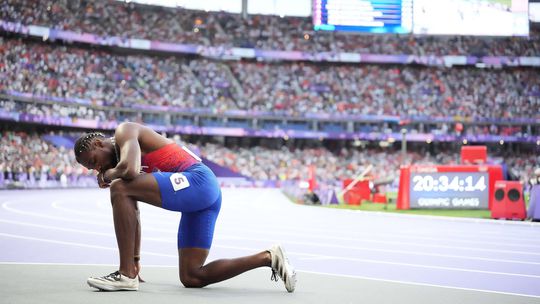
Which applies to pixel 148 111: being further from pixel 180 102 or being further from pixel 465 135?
pixel 465 135

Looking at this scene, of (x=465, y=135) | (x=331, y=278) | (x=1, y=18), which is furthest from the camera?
(x=465, y=135)

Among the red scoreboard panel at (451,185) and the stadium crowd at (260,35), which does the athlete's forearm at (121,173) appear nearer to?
the red scoreboard panel at (451,185)

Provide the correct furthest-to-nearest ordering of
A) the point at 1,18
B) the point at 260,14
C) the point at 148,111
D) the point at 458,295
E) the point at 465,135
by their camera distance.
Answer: the point at 260,14 < the point at 465,135 < the point at 148,111 < the point at 1,18 < the point at 458,295

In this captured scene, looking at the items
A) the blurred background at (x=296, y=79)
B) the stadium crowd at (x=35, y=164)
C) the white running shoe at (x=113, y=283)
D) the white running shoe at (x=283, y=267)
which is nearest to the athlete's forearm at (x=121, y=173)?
the white running shoe at (x=113, y=283)

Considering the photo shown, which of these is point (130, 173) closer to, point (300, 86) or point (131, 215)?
point (131, 215)

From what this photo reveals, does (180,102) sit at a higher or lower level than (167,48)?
lower

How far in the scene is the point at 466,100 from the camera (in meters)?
67.6

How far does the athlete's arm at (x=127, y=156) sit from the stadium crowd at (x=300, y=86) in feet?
174

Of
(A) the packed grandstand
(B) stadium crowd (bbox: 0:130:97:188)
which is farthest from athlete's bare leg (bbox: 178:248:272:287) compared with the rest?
(A) the packed grandstand

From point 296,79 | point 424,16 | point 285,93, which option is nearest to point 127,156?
point 424,16

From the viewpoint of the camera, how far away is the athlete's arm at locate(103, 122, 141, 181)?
5926mm

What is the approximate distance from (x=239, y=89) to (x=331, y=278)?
5954 centimetres

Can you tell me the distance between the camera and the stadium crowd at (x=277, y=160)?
4550cm

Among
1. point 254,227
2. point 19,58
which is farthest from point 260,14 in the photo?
point 254,227
